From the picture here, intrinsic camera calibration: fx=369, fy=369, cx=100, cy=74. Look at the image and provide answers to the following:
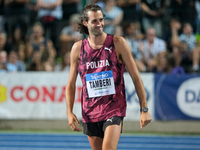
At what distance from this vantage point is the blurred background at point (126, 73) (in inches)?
338

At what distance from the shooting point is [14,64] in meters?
9.38

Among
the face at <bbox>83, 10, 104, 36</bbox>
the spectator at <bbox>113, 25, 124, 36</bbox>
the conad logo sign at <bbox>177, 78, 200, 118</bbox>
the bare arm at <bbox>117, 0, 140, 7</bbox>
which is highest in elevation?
the bare arm at <bbox>117, 0, 140, 7</bbox>

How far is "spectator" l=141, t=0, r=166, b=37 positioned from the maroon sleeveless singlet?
5.19 meters

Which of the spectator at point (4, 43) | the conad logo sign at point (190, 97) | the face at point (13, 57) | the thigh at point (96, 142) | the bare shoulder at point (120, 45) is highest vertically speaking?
the bare shoulder at point (120, 45)

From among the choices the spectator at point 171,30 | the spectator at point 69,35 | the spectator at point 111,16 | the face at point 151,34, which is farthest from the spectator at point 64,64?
the spectator at point 171,30

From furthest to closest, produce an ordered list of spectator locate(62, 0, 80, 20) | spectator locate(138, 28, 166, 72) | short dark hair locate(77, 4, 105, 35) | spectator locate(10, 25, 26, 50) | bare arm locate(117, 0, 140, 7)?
spectator locate(10, 25, 26, 50), spectator locate(62, 0, 80, 20), bare arm locate(117, 0, 140, 7), spectator locate(138, 28, 166, 72), short dark hair locate(77, 4, 105, 35)

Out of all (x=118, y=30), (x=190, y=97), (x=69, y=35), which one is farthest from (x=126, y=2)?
(x=190, y=97)

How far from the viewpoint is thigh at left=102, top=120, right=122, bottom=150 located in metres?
3.76

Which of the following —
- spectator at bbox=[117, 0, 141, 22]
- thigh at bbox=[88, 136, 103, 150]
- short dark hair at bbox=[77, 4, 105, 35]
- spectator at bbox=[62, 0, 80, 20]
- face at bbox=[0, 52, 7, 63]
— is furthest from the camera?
spectator at bbox=[62, 0, 80, 20]

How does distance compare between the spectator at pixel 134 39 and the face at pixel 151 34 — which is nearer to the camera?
the spectator at pixel 134 39

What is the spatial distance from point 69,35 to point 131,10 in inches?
68.0

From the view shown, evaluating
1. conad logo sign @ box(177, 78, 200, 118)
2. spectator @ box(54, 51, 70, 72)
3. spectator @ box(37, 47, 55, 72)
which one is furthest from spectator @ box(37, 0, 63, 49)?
conad logo sign @ box(177, 78, 200, 118)

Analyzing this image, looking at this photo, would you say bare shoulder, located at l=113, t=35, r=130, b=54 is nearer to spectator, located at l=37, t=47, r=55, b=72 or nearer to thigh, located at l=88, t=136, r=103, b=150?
thigh, located at l=88, t=136, r=103, b=150

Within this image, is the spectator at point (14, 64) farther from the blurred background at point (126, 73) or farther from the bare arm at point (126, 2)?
the bare arm at point (126, 2)
